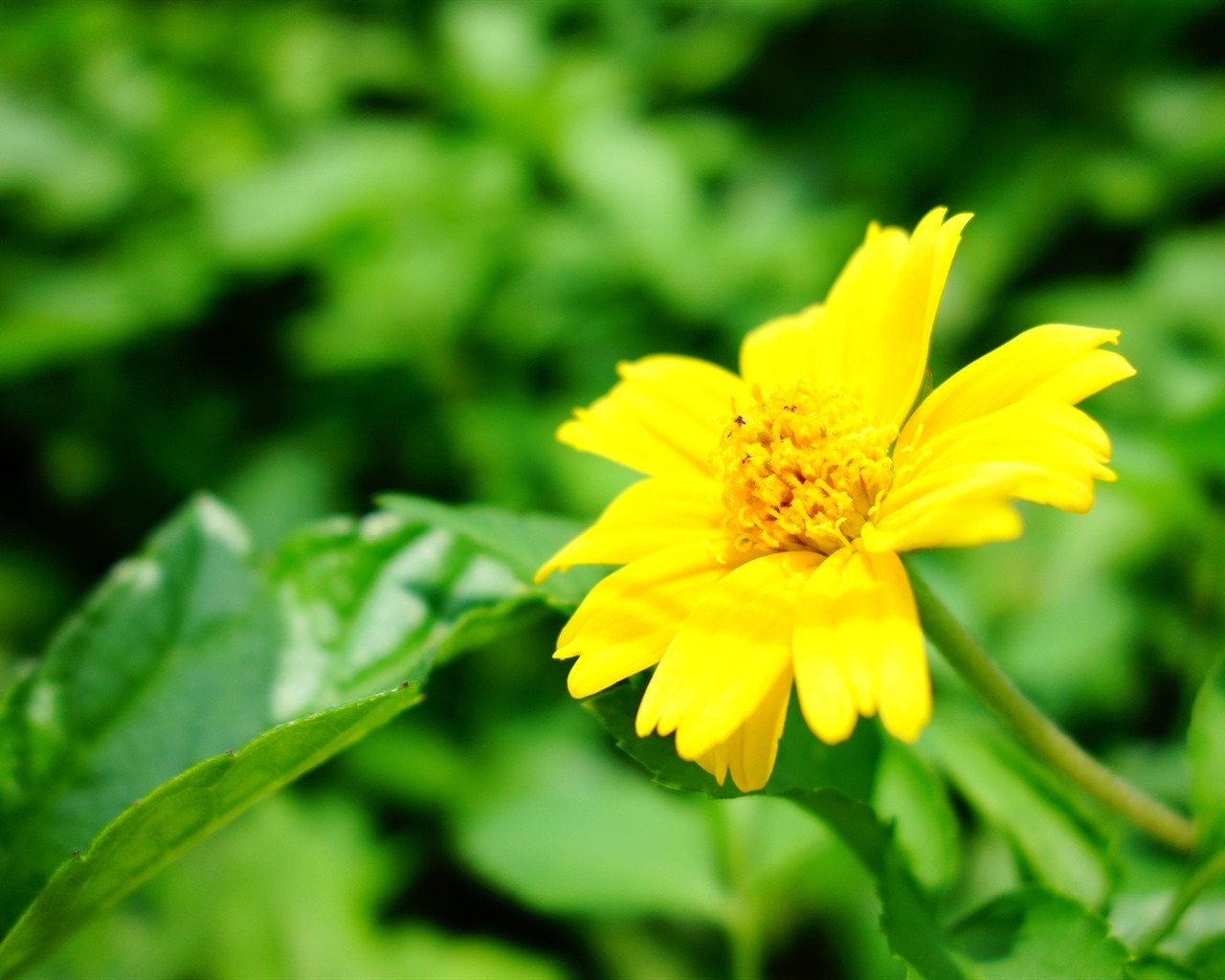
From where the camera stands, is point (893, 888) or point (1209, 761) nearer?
point (893, 888)

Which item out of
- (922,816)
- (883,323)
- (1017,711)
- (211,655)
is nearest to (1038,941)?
(1017,711)

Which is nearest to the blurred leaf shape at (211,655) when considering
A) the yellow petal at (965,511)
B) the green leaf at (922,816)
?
the yellow petal at (965,511)

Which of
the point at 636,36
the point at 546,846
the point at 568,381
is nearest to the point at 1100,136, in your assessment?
the point at 636,36

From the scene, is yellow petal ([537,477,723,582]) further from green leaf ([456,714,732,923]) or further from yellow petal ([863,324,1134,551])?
green leaf ([456,714,732,923])

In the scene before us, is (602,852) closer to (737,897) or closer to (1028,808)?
(737,897)

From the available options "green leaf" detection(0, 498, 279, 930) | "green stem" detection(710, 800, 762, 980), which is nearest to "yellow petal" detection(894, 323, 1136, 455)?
"green stem" detection(710, 800, 762, 980)

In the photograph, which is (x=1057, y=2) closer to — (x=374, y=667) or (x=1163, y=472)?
(x=1163, y=472)
